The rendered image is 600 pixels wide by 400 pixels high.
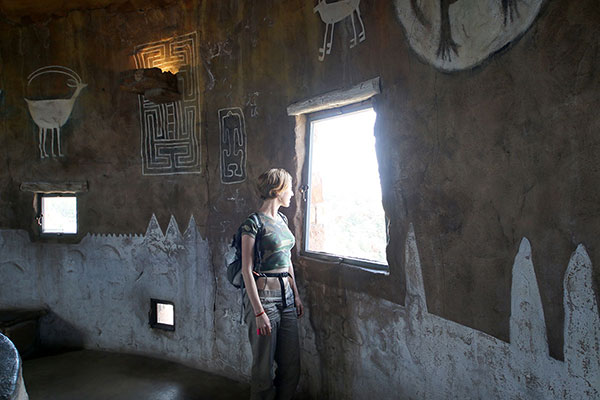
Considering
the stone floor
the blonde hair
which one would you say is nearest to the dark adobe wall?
the blonde hair

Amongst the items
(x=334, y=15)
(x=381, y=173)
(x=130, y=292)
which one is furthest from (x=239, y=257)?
(x=130, y=292)

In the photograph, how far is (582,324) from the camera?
4.74ft

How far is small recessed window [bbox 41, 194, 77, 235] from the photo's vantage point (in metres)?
4.35

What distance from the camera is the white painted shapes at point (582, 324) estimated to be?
1410 millimetres

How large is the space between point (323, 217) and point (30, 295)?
11.7 feet

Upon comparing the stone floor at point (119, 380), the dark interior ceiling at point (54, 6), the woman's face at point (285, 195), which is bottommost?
the stone floor at point (119, 380)

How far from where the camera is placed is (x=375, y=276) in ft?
7.91

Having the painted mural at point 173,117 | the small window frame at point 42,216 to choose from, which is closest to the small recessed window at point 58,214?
the small window frame at point 42,216

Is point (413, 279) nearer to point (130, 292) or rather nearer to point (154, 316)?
point (154, 316)

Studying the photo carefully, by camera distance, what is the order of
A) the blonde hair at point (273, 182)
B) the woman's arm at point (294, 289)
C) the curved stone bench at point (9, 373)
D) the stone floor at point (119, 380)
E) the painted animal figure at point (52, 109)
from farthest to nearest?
the painted animal figure at point (52, 109) < the stone floor at point (119, 380) < the woman's arm at point (294, 289) < the blonde hair at point (273, 182) < the curved stone bench at point (9, 373)

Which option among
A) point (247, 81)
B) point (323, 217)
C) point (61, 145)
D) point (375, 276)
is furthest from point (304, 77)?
point (61, 145)

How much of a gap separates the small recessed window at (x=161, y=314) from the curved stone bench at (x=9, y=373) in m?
2.57

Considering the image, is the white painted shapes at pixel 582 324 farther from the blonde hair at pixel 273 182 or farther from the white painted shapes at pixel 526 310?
the blonde hair at pixel 273 182

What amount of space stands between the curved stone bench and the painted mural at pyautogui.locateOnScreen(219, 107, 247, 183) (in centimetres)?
215
